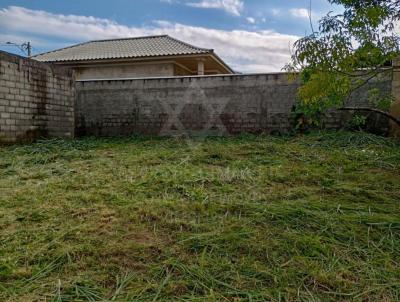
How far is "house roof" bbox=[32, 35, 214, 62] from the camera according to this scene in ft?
34.3

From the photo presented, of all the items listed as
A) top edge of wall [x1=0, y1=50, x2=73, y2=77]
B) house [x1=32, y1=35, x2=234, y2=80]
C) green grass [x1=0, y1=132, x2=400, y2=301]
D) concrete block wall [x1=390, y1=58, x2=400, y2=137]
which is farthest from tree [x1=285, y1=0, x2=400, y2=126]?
house [x1=32, y1=35, x2=234, y2=80]

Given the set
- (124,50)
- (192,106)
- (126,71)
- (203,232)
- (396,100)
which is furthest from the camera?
(124,50)

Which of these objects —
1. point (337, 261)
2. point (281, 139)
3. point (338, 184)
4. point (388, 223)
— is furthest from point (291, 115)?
point (337, 261)

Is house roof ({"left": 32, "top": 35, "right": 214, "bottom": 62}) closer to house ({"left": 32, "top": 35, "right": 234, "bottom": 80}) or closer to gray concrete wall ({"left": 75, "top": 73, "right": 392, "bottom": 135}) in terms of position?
house ({"left": 32, "top": 35, "right": 234, "bottom": 80})

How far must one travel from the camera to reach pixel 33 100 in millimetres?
7355

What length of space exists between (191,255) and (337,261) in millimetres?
856

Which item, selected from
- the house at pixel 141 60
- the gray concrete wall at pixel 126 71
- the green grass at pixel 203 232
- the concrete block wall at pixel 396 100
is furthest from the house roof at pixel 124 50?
the green grass at pixel 203 232

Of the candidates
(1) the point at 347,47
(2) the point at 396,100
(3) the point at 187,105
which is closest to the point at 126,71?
(3) the point at 187,105

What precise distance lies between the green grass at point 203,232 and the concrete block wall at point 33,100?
2.67 meters

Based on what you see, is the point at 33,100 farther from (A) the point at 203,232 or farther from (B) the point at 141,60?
(A) the point at 203,232

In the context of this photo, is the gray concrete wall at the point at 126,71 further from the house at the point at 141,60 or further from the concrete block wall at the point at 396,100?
the concrete block wall at the point at 396,100

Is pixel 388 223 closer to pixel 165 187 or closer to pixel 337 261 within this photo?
pixel 337 261

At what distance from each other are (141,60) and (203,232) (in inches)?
353

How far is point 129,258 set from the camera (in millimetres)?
2070
